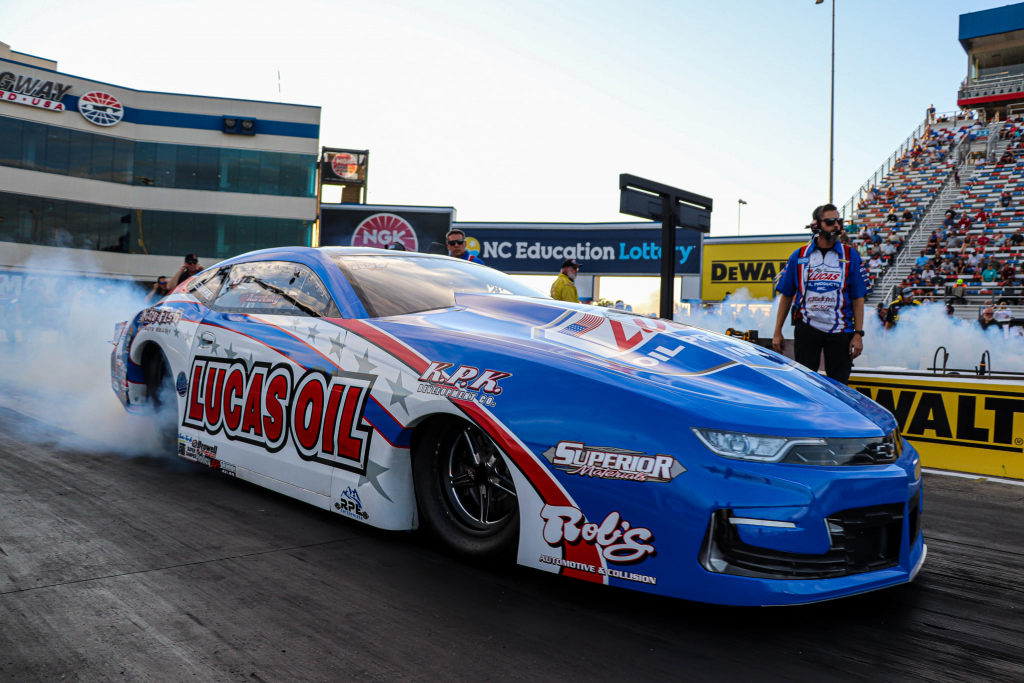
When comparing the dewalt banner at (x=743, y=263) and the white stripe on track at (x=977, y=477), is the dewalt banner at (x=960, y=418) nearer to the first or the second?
the white stripe on track at (x=977, y=477)

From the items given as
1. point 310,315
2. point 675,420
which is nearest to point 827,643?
point 675,420

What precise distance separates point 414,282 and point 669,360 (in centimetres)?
144

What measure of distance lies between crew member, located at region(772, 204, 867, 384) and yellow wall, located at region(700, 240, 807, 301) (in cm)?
2279

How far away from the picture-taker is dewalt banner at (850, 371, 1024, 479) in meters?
5.48

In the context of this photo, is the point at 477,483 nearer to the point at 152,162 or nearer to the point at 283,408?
the point at 283,408

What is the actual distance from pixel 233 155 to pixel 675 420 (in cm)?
3526

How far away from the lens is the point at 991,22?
50438 mm

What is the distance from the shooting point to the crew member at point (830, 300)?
489 centimetres

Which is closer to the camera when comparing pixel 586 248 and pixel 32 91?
pixel 586 248

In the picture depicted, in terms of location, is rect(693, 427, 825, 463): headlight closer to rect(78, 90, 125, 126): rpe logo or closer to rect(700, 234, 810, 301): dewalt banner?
rect(700, 234, 810, 301): dewalt banner

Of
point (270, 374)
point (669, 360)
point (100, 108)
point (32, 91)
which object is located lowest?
point (270, 374)

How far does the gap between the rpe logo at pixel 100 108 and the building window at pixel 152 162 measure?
0.70m

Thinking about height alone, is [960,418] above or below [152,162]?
below

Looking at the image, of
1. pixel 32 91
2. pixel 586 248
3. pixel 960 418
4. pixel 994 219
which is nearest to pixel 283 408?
pixel 960 418
